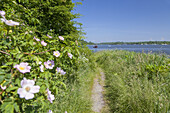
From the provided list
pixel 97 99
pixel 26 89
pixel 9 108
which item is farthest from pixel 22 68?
pixel 97 99

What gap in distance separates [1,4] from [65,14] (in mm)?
1289

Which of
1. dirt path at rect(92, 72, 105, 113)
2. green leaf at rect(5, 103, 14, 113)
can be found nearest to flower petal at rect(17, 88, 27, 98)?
green leaf at rect(5, 103, 14, 113)

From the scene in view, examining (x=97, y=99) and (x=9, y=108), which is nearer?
(x=9, y=108)

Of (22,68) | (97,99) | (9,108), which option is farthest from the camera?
(97,99)

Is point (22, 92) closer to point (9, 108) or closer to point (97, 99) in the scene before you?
point (9, 108)

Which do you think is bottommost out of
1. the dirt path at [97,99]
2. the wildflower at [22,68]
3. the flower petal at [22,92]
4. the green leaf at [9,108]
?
the dirt path at [97,99]

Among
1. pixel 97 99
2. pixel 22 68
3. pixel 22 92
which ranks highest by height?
pixel 22 68

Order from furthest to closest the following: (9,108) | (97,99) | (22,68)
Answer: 1. (97,99)
2. (22,68)
3. (9,108)

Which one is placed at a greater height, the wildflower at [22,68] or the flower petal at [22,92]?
the wildflower at [22,68]

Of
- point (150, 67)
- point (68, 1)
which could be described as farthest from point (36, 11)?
point (150, 67)

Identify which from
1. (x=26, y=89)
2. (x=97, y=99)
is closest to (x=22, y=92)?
(x=26, y=89)

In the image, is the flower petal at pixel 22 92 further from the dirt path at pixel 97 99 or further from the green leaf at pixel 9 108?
the dirt path at pixel 97 99

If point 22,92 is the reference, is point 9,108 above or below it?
below

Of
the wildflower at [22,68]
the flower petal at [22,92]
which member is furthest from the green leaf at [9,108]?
the wildflower at [22,68]
